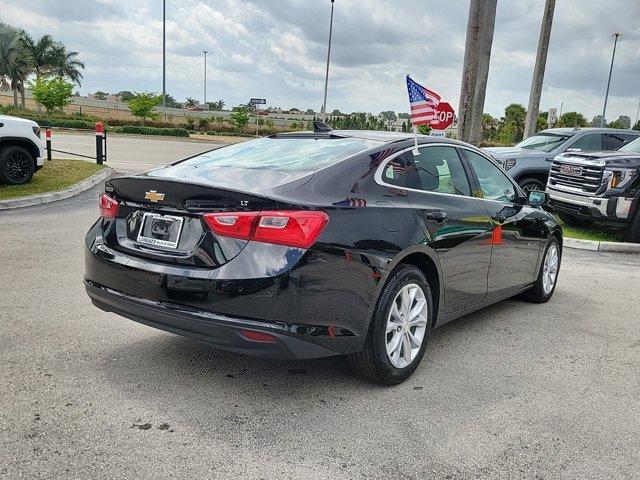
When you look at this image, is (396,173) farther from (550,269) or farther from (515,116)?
(515,116)

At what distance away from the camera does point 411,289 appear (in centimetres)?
392

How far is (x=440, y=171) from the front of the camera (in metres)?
4.51

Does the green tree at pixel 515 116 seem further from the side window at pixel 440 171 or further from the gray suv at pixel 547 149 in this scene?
the side window at pixel 440 171

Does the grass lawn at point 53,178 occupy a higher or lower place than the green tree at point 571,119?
lower

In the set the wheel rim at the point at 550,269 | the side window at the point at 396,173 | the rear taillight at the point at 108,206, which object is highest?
the side window at the point at 396,173

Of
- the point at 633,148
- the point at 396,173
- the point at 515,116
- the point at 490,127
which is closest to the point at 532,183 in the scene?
the point at 633,148

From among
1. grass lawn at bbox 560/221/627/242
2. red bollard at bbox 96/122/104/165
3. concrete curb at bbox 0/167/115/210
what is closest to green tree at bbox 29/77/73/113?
red bollard at bbox 96/122/104/165

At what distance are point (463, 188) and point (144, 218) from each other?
2.45 metres

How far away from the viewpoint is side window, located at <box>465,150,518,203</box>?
5004mm

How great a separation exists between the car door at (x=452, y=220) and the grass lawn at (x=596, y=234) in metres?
6.73

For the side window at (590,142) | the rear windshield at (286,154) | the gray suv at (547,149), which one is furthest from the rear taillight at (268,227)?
the side window at (590,142)

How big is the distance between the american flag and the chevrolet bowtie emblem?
8.58ft

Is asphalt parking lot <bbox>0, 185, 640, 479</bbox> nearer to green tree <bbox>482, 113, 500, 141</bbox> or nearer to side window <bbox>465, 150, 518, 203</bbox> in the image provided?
side window <bbox>465, 150, 518, 203</bbox>

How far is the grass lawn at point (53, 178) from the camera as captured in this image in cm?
1118
